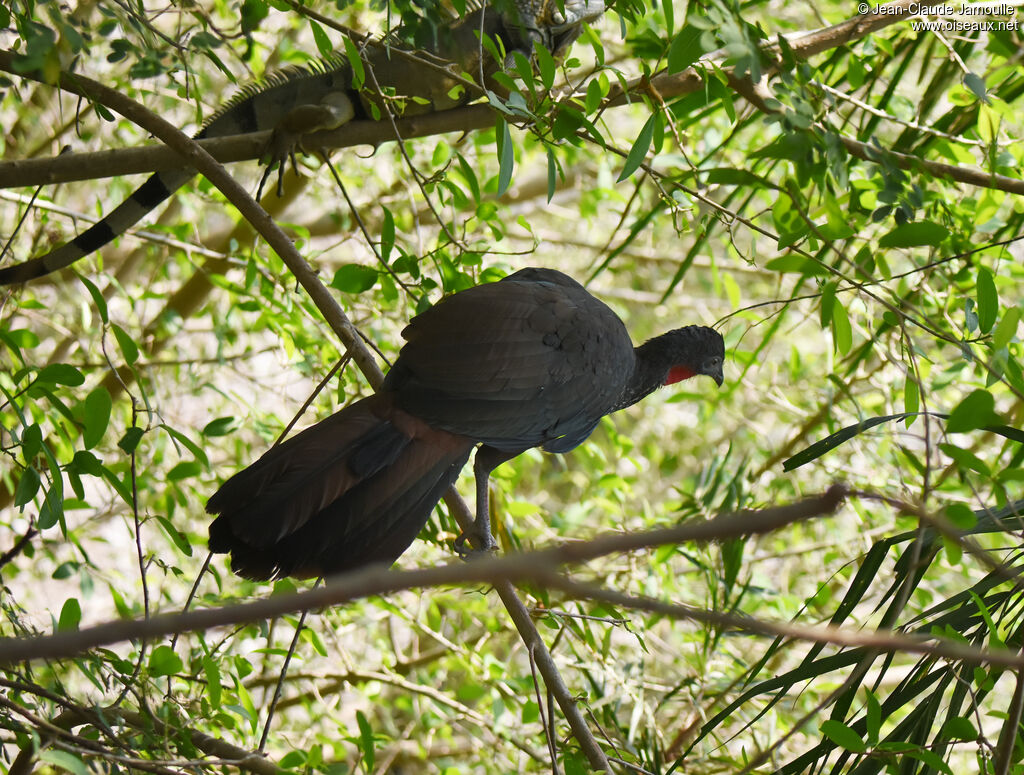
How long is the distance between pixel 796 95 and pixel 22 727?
4.75 ft

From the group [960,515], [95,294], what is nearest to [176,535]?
[95,294]

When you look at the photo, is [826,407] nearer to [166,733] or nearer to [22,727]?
[166,733]

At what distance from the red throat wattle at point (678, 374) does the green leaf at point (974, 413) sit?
1.11 metres

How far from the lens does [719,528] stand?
0.51m

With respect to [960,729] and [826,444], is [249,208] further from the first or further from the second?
[960,729]

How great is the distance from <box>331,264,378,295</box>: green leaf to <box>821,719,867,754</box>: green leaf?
49.3 inches

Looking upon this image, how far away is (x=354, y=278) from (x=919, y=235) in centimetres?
113

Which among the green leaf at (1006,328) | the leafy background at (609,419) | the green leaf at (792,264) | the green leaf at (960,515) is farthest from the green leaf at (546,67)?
the green leaf at (960,515)

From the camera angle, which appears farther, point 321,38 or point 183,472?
point 183,472

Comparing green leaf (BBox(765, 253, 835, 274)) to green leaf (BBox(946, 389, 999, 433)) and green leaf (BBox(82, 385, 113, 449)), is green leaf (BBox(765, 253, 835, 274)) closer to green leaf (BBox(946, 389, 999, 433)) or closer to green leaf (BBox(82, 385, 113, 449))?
green leaf (BBox(946, 389, 999, 433))

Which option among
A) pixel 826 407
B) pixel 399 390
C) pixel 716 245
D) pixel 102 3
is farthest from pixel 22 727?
pixel 716 245

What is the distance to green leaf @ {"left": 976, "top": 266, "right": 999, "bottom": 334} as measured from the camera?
152 centimetres

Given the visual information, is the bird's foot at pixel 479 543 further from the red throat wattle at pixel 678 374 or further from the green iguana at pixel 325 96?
the green iguana at pixel 325 96

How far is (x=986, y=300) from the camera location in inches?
60.2
